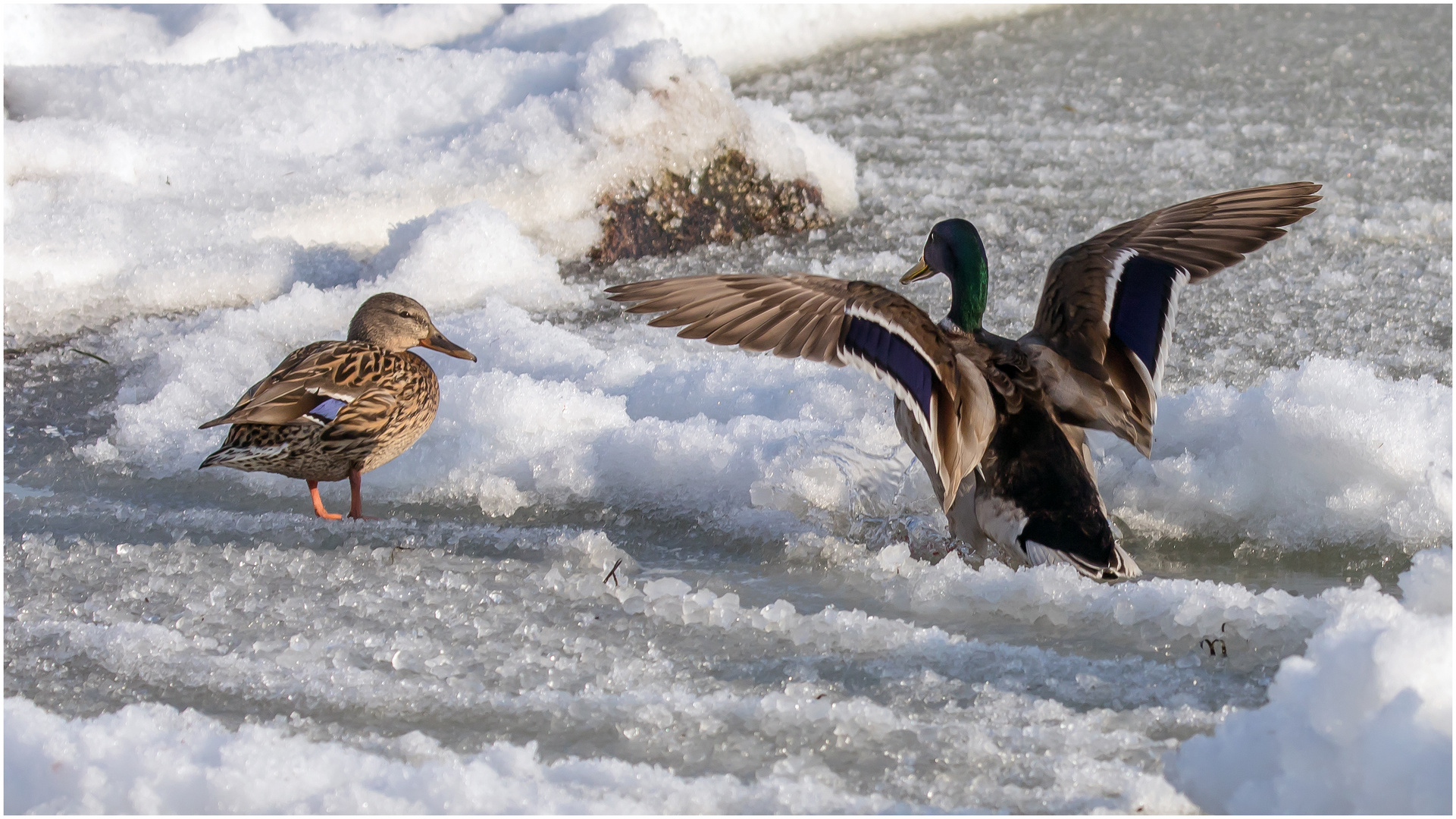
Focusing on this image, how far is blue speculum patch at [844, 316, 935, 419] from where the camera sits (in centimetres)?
315

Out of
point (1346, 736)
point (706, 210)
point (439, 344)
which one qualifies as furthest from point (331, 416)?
point (706, 210)

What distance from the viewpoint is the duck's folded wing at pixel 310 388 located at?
3.37 metres

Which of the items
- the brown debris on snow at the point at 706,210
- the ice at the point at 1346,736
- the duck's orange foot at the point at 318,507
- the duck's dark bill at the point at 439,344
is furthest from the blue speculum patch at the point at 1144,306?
the brown debris on snow at the point at 706,210

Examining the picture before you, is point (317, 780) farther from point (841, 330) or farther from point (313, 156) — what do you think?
point (313, 156)

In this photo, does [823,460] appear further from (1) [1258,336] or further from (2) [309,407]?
(1) [1258,336]

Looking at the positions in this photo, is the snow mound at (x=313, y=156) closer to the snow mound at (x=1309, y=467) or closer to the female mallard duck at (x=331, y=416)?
the female mallard duck at (x=331, y=416)

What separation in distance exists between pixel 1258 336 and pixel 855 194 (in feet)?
7.30

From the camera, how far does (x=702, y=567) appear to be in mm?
3346

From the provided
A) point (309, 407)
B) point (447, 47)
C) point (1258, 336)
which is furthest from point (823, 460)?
point (447, 47)

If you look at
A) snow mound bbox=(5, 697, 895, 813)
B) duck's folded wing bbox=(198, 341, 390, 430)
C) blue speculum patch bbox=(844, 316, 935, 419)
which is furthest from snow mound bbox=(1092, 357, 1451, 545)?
duck's folded wing bbox=(198, 341, 390, 430)

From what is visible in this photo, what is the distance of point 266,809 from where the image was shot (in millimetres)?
2215

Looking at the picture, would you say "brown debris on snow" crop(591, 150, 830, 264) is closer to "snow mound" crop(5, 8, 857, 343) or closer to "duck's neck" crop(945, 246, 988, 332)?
"snow mound" crop(5, 8, 857, 343)

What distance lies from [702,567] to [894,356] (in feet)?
2.38

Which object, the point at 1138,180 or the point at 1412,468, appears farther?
the point at 1138,180
